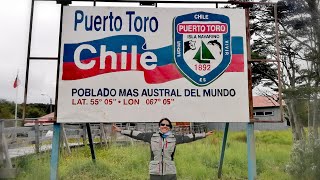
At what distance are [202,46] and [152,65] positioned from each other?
0.81 m

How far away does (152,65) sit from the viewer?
16.8 ft

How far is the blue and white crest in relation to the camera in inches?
202

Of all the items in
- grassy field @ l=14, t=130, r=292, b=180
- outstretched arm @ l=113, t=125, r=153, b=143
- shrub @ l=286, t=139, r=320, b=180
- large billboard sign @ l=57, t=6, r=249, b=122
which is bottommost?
grassy field @ l=14, t=130, r=292, b=180

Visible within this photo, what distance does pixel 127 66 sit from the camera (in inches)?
200

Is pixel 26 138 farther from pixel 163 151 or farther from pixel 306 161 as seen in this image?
pixel 306 161

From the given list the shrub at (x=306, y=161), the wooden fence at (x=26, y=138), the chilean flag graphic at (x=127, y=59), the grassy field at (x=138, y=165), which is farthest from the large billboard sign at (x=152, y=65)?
the grassy field at (x=138, y=165)

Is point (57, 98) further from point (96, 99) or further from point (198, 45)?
point (198, 45)

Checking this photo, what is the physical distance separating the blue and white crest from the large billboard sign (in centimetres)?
1

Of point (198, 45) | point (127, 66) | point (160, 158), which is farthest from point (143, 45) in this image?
point (160, 158)

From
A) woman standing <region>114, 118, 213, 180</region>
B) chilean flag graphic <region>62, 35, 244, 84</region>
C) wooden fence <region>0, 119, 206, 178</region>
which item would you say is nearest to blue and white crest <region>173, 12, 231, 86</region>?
chilean flag graphic <region>62, 35, 244, 84</region>

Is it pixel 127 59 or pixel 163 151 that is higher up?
pixel 127 59

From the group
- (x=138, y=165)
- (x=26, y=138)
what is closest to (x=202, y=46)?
(x=138, y=165)

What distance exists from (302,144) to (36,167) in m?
5.79

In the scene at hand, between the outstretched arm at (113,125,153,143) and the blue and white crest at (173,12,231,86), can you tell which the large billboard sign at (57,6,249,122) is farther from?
the outstretched arm at (113,125,153,143)
